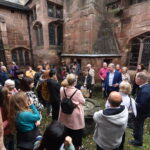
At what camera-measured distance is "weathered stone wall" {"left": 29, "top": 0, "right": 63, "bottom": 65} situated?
28.6 feet

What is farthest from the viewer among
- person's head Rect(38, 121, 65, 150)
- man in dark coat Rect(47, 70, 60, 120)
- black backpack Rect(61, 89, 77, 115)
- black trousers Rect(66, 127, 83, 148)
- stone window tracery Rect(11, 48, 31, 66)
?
stone window tracery Rect(11, 48, 31, 66)

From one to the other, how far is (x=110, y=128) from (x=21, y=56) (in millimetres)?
10947

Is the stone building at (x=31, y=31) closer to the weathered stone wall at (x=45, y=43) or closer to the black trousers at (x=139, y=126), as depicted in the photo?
the weathered stone wall at (x=45, y=43)

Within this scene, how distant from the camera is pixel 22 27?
10.0 m

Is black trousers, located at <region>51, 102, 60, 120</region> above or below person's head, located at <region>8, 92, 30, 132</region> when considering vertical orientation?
below

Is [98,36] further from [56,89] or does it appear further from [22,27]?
[22,27]

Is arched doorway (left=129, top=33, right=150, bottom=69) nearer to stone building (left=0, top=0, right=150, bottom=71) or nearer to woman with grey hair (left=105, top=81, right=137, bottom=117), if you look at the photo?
stone building (left=0, top=0, right=150, bottom=71)

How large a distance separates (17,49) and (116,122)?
36.1ft

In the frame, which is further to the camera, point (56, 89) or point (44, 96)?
point (44, 96)

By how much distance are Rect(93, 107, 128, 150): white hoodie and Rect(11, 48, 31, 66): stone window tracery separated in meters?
10.5

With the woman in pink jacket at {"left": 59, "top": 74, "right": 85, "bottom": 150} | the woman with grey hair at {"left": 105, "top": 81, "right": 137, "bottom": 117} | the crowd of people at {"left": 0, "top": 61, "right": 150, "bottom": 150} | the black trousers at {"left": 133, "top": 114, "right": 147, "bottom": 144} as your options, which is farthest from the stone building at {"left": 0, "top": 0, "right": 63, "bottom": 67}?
the black trousers at {"left": 133, "top": 114, "right": 147, "bottom": 144}

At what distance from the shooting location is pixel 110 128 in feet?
5.15

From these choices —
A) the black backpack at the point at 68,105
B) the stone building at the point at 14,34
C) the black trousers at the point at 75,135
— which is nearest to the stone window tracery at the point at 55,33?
the stone building at the point at 14,34

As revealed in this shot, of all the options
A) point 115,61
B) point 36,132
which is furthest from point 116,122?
point 115,61
